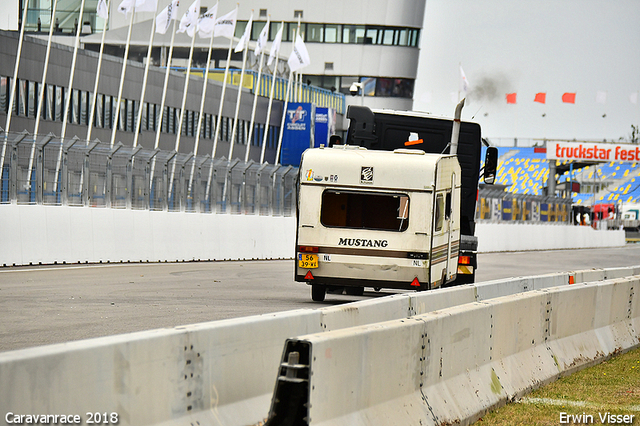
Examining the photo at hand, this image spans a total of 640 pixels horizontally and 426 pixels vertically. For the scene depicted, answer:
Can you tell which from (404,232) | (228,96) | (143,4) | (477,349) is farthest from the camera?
(228,96)

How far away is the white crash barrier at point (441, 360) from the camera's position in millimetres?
5680

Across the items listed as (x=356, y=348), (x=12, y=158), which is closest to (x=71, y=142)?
(x=12, y=158)

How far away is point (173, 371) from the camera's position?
5.23 meters

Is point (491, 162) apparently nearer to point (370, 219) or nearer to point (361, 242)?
point (370, 219)

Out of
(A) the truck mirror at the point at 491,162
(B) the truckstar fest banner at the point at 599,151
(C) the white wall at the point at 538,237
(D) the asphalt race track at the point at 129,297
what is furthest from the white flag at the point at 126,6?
(B) the truckstar fest banner at the point at 599,151

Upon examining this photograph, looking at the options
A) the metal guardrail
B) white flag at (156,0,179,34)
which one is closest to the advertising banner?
white flag at (156,0,179,34)

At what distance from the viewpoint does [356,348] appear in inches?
239

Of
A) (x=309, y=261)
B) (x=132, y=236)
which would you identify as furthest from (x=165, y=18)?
(x=309, y=261)

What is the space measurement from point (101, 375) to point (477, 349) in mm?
4165

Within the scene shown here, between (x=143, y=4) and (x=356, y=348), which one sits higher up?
(x=143, y=4)

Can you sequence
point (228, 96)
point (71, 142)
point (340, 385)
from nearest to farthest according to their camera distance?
point (340, 385) → point (71, 142) → point (228, 96)

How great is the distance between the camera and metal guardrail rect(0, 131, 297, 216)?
74.5 ft

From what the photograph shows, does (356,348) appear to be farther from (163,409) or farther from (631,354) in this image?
(631,354)

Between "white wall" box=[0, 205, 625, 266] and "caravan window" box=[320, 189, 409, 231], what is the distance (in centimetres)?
854
